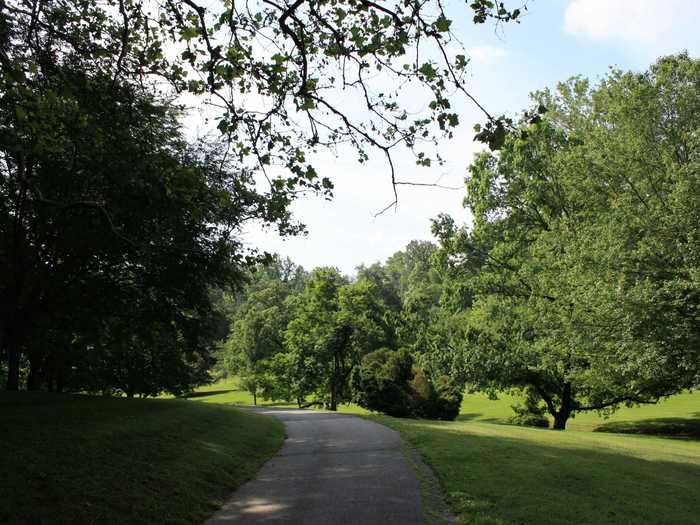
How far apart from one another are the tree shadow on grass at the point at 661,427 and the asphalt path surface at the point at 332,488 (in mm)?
21249

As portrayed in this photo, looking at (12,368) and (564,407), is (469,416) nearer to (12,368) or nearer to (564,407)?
(564,407)

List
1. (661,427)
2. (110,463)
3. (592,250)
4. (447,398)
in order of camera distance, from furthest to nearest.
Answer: (447,398) < (661,427) < (592,250) < (110,463)

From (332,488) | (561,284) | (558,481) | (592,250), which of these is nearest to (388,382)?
(561,284)

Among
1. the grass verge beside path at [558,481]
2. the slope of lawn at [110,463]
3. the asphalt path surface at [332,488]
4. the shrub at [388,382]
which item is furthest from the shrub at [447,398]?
the slope of lawn at [110,463]

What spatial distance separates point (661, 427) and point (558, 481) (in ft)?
81.4

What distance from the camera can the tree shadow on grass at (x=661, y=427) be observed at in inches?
1191

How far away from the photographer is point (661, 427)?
31641mm

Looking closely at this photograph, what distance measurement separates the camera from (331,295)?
4125 cm

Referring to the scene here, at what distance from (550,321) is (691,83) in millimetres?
11203

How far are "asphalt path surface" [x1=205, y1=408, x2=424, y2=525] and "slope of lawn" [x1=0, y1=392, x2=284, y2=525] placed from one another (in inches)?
20.7

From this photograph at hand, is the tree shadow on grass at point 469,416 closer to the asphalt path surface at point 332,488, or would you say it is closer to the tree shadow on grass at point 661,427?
the tree shadow on grass at point 661,427

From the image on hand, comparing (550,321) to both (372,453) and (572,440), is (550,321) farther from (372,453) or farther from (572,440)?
(372,453)

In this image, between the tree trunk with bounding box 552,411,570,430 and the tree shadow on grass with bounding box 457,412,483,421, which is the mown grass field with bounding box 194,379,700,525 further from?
the tree shadow on grass with bounding box 457,412,483,421

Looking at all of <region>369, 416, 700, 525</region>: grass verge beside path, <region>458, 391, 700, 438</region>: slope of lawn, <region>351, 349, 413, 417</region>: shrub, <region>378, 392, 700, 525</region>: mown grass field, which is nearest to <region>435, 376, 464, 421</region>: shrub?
<region>351, 349, 413, 417</region>: shrub
